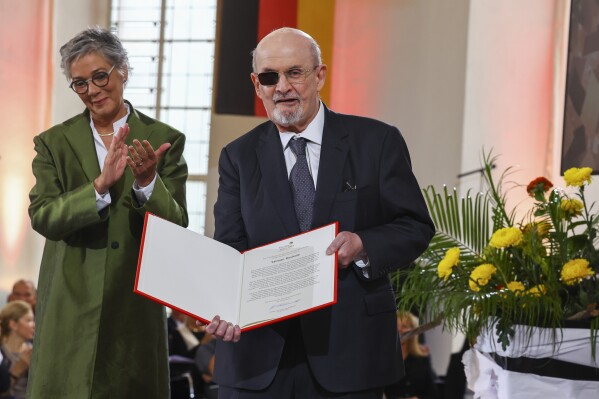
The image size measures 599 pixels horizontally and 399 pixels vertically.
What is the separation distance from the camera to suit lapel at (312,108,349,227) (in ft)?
8.92

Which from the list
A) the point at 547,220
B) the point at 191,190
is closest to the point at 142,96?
the point at 191,190

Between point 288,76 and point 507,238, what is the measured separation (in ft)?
4.18

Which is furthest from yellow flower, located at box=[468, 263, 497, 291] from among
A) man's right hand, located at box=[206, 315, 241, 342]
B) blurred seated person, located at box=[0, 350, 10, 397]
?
blurred seated person, located at box=[0, 350, 10, 397]

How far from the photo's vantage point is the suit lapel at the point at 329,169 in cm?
272

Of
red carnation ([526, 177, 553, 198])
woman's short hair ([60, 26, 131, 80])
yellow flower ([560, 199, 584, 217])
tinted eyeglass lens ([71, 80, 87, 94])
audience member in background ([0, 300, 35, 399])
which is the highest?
woman's short hair ([60, 26, 131, 80])

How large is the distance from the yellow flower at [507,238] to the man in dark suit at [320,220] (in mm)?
950

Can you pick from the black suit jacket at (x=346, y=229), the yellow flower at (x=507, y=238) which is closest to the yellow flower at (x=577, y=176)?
the yellow flower at (x=507, y=238)

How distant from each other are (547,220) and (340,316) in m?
1.50

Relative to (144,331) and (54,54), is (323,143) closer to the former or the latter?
(144,331)

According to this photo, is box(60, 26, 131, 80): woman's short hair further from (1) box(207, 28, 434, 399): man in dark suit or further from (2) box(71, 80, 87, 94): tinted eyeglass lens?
(1) box(207, 28, 434, 399): man in dark suit

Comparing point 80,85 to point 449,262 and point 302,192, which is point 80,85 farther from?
point 449,262

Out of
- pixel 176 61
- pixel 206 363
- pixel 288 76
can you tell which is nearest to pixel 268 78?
pixel 288 76

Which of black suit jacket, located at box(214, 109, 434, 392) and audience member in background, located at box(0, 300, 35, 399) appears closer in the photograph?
black suit jacket, located at box(214, 109, 434, 392)

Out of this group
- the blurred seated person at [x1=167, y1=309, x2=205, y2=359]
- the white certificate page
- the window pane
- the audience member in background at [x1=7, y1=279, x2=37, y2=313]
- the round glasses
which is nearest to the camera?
the white certificate page
